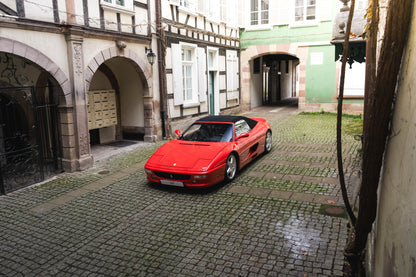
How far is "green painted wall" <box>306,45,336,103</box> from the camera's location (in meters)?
Result: 17.8

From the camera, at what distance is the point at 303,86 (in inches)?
739

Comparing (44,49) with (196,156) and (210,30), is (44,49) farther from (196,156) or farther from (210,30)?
(210,30)

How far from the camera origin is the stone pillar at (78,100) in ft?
28.4

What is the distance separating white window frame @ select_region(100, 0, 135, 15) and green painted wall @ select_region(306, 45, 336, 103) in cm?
1077

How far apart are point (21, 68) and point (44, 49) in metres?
1.53

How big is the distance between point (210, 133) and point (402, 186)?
20.2 ft

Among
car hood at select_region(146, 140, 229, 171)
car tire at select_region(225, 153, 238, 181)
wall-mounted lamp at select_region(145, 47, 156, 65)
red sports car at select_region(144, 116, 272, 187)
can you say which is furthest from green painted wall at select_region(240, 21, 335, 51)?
car hood at select_region(146, 140, 229, 171)

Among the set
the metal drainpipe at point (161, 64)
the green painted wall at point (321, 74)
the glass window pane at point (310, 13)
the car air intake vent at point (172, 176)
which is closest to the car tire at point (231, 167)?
the car air intake vent at point (172, 176)

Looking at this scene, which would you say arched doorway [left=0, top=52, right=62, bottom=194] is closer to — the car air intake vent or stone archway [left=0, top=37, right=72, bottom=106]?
stone archway [left=0, top=37, right=72, bottom=106]

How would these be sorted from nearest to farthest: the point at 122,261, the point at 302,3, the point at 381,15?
1. the point at 381,15
2. the point at 122,261
3. the point at 302,3

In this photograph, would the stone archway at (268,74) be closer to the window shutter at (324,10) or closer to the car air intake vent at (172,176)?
the window shutter at (324,10)

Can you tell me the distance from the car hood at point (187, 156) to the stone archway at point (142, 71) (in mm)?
3467

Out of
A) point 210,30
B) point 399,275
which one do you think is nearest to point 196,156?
point 399,275

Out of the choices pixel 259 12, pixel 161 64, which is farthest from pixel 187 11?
pixel 259 12
